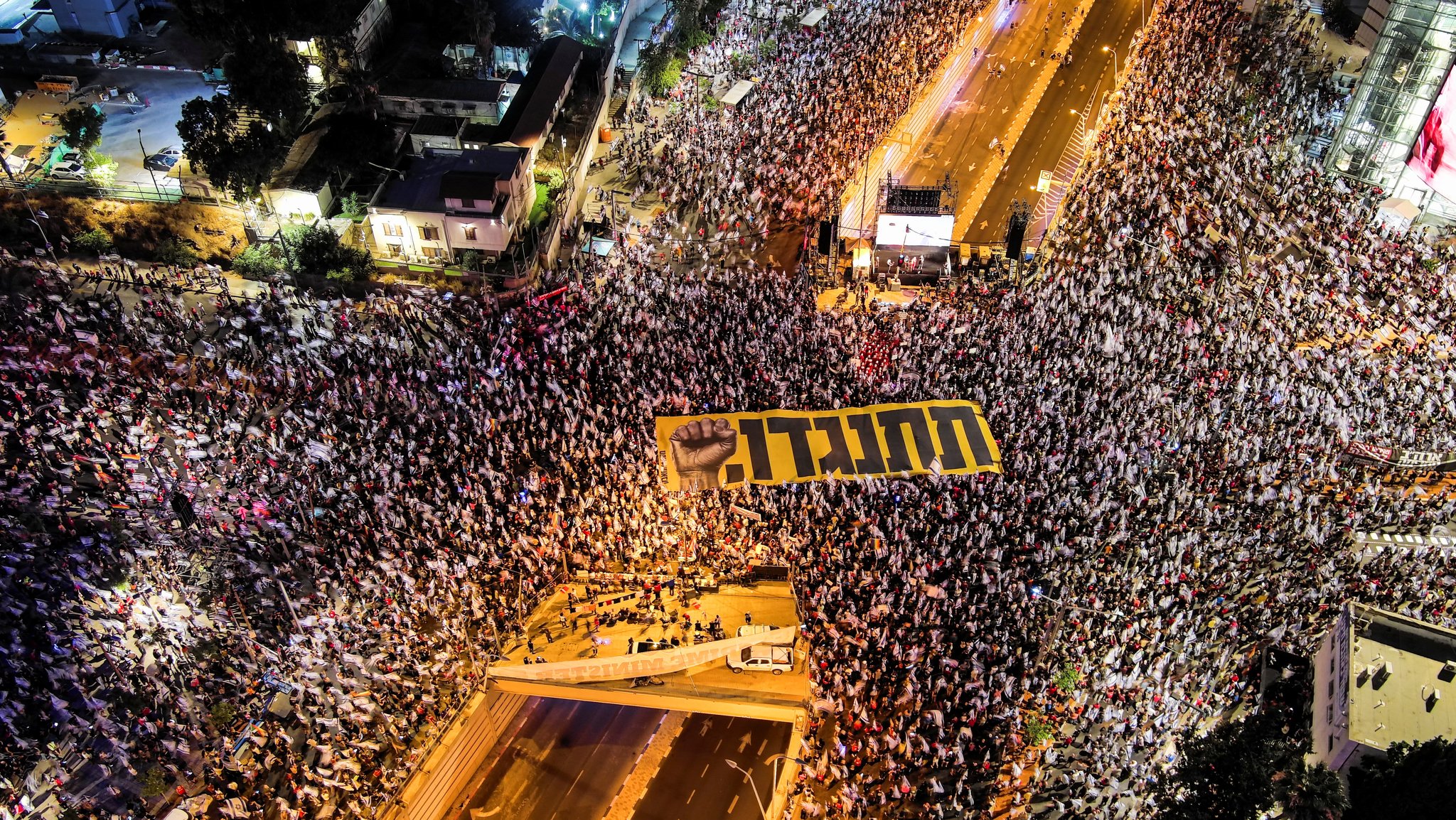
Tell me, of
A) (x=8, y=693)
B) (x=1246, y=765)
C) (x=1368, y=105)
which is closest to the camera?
(x=1246, y=765)

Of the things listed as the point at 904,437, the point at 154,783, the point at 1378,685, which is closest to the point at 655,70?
the point at 904,437

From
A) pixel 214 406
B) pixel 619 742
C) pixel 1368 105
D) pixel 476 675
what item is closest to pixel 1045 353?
pixel 619 742

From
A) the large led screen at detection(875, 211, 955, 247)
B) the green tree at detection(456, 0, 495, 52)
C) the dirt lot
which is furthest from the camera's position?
the green tree at detection(456, 0, 495, 52)

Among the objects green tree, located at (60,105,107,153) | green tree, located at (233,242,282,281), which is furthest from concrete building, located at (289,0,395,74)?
green tree, located at (233,242,282,281)

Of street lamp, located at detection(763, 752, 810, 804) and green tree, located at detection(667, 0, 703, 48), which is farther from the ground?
green tree, located at detection(667, 0, 703, 48)

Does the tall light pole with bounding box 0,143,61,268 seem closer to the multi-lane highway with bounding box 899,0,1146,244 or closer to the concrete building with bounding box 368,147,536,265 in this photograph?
the concrete building with bounding box 368,147,536,265

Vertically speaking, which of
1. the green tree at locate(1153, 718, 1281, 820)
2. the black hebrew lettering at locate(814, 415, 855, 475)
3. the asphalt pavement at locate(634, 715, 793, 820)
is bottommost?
the asphalt pavement at locate(634, 715, 793, 820)

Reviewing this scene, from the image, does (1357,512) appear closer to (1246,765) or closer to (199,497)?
(1246,765)
